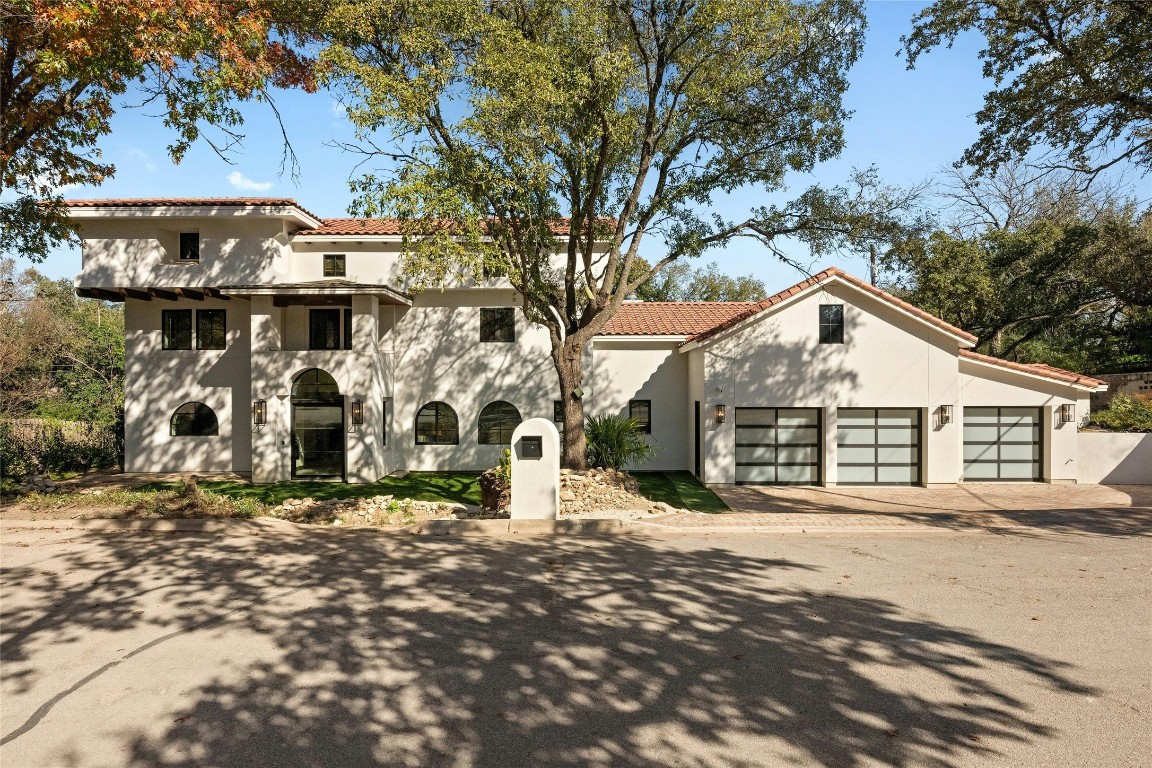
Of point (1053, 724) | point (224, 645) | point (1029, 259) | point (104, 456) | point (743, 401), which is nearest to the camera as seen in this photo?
point (1053, 724)

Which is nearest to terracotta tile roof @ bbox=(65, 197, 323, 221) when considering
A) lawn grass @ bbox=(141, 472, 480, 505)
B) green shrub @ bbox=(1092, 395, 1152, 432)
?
lawn grass @ bbox=(141, 472, 480, 505)

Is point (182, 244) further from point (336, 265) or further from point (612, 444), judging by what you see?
point (612, 444)

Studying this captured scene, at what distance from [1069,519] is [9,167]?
77.9ft

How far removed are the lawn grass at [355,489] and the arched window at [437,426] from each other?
68.7 inches

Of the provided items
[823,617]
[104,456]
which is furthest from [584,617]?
[104,456]

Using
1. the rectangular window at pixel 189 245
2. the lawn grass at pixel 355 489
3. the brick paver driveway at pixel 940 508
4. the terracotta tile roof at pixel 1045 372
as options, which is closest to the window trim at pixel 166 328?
the rectangular window at pixel 189 245

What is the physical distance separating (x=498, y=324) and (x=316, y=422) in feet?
20.9

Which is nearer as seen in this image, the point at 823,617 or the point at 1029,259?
the point at 823,617

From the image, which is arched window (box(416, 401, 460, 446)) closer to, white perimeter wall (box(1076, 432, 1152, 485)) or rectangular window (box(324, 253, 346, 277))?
rectangular window (box(324, 253, 346, 277))

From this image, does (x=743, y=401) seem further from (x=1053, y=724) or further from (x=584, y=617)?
(x=1053, y=724)

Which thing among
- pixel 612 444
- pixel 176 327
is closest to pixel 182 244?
pixel 176 327

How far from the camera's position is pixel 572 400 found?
51.9ft

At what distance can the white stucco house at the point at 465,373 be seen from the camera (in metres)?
17.3

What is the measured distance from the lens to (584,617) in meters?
7.05
